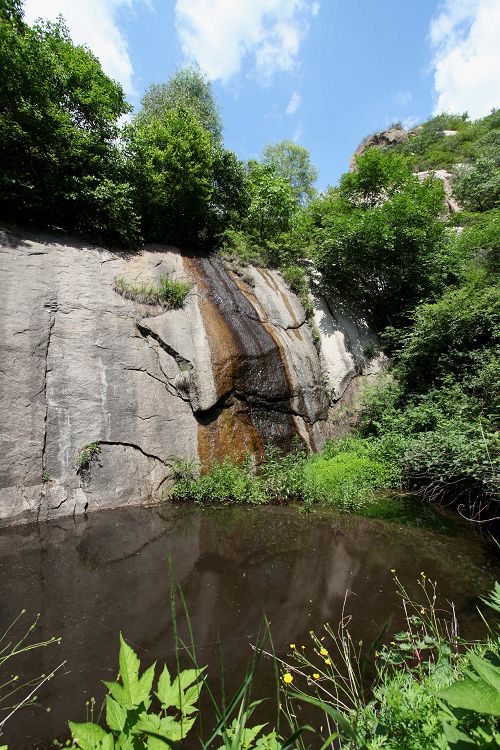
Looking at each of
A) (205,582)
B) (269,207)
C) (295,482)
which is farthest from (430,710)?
(269,207)

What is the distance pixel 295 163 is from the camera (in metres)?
28.4

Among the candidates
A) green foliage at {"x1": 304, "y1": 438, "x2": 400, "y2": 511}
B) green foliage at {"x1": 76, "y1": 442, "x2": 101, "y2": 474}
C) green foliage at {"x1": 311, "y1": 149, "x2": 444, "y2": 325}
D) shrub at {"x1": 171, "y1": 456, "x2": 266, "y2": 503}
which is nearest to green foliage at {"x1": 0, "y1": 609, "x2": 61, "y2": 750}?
green foliage at {"x1": 76, "y1": 442, "x2": 101, "y2": 474}

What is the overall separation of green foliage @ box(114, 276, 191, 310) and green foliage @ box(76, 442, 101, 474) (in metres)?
3.77

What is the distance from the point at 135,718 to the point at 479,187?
89.8 feet

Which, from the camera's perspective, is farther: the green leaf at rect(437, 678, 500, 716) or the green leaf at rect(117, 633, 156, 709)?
the green leaf at rect(117, 633, 156, 709)

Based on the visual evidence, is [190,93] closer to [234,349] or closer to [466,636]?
[234,349]

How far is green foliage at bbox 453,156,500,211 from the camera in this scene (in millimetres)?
21452

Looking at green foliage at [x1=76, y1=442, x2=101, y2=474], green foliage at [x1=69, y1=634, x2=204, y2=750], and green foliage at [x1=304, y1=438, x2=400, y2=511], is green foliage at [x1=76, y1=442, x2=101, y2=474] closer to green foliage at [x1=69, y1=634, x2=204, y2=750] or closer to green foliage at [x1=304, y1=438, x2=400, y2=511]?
green foliage at [x1=304, y1=438, x2=400, y2=511]

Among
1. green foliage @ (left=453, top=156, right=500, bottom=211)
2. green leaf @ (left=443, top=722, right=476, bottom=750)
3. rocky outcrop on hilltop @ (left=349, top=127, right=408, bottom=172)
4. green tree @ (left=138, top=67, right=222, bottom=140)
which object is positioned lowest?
green leaf @ (left=443, top=722, right=476, bottom=750)

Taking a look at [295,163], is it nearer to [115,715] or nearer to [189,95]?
[189,95]

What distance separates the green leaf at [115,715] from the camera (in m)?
1.04

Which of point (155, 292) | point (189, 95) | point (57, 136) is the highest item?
point (189, 95)

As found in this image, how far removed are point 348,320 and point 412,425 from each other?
5.77 meters

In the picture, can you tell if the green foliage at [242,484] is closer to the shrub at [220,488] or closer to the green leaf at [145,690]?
the shrub at [220,488]
